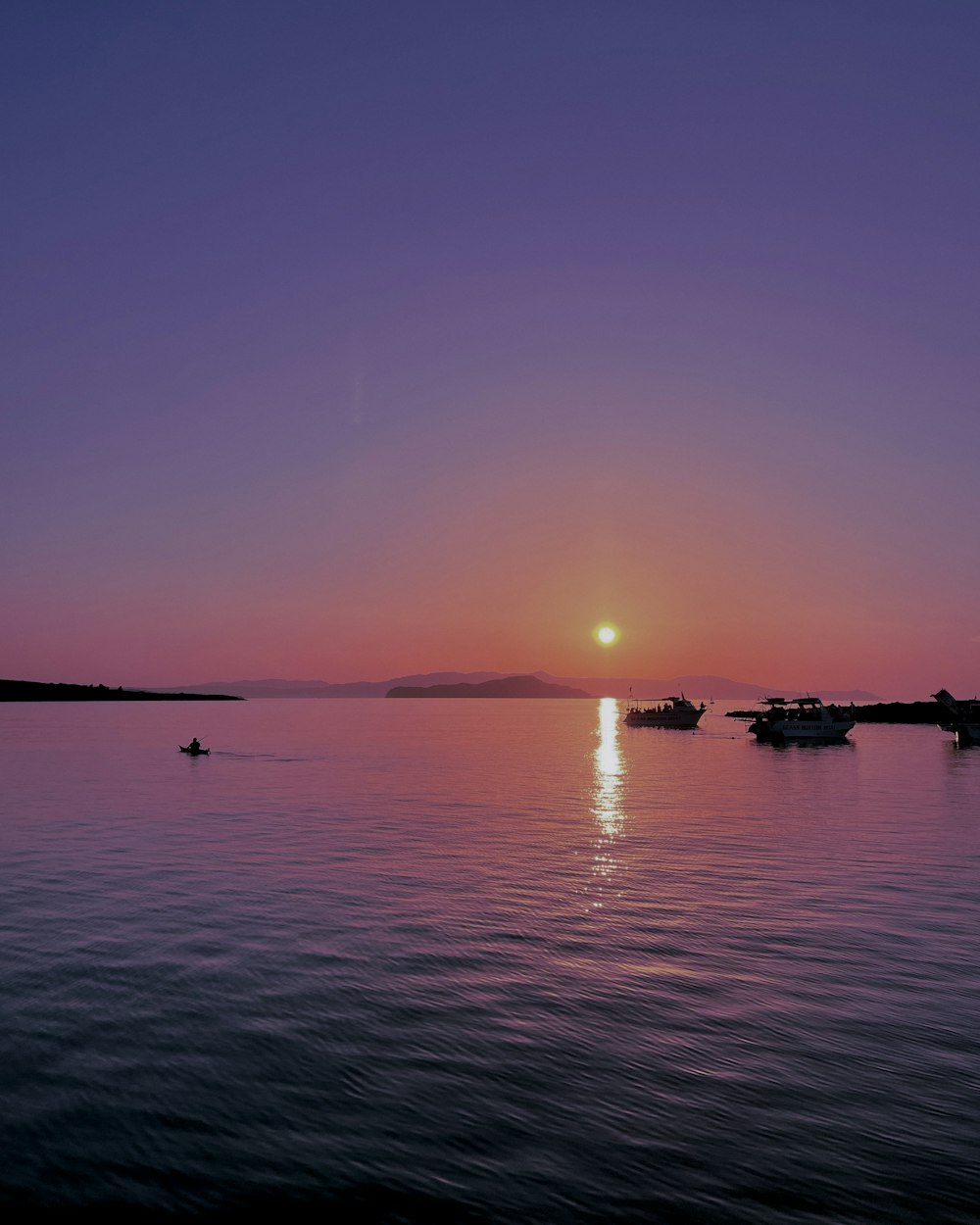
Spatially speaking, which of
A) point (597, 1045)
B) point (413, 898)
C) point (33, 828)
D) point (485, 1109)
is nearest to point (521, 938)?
point (413, 898)

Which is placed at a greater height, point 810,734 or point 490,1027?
point 490,1027

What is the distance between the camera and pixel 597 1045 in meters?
14.4

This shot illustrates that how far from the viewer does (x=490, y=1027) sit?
1523 cm

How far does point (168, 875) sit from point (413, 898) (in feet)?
32.7

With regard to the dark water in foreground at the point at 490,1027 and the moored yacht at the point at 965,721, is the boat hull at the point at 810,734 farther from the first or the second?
the dark water in foreground at the point at 490,1027

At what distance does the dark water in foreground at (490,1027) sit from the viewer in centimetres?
1004

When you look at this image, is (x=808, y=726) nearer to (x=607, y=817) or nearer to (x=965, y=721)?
(x=965, y=721)

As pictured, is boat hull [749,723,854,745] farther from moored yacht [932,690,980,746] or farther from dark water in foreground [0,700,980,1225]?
dark water in foreground [0,700,980,1225]

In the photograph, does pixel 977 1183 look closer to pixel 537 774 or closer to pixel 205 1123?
pixel 205 1123

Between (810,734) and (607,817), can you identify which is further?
(810,734)

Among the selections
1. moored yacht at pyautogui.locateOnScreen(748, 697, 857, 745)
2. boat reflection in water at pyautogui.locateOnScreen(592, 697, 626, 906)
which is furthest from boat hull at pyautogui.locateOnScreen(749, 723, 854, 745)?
boat reflection in water at pyautogui.locateOnScreen(592, 697, 626, 906)

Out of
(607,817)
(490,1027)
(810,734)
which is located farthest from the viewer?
(810,734)

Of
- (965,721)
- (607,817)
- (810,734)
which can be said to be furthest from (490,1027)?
(965,721)

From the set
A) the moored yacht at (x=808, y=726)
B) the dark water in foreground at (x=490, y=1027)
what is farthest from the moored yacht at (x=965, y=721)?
the dark water in foreground at (x=490, y=1027)
